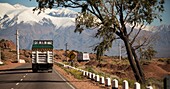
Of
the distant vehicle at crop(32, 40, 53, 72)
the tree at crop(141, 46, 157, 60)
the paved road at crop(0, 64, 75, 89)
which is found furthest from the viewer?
the distant vehicle at crop(32, 40, 53, 72)

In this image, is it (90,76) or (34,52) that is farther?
(34,52)

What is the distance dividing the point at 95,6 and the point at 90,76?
25.9ft

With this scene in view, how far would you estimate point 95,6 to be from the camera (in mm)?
30984

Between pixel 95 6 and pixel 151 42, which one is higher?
pixel 95 6

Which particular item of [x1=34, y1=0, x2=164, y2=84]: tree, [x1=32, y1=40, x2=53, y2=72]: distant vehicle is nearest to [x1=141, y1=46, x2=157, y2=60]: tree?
[x1=34, y1=0, x2=164, y2=84]: tree

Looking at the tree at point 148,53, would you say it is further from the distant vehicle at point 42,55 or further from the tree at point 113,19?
the distant vehicle at point 42,55

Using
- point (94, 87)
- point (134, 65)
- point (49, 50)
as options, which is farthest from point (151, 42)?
point (49, 50)

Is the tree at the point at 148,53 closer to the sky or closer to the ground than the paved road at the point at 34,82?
closer to the sky

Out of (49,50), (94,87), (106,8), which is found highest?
(106,8)

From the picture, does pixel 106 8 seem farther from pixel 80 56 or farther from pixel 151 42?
pixel 80 56

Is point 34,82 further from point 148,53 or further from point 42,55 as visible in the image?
point 42,55

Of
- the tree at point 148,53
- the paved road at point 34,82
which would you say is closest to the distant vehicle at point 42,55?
the paved road at point 34,82

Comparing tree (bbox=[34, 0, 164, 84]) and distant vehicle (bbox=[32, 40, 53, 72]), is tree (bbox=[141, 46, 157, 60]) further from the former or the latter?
distant vehicle (bbox=[32, 40, 53, 72])

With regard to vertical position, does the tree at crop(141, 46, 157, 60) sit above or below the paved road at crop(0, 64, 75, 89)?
above
